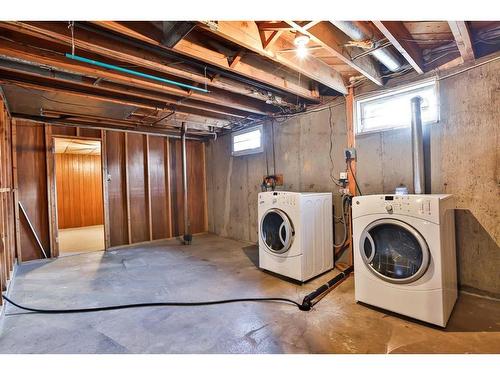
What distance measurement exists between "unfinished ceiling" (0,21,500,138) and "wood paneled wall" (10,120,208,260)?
79 centimetres

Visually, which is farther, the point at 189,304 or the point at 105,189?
the point at 105,189

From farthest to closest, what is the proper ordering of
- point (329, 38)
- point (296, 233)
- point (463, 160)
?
point (296, 233), point (463, 160), point (329, 38)

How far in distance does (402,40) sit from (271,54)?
1.02 metres

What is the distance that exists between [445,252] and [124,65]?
10.3ft

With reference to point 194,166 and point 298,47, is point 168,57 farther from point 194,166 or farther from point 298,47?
point 194,166

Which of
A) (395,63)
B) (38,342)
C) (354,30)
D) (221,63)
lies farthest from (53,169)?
(395,63)

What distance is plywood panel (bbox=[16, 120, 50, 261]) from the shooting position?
12.2ft

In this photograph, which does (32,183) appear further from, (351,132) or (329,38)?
(351,132)

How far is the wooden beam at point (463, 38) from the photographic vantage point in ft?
5.42

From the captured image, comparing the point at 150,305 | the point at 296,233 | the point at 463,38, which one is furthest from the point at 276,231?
the point at 463,38

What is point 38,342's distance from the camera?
1.71 meters

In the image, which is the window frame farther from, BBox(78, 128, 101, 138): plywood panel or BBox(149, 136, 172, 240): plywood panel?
BBox(78, 128, 101, 138): plywood panel

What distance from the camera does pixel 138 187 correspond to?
4.80 meters

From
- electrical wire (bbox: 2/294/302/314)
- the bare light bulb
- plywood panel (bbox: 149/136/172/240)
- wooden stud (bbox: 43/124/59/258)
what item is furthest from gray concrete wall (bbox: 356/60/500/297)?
wooden stud (bbox: 43/124/59/258)
